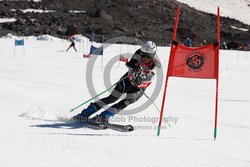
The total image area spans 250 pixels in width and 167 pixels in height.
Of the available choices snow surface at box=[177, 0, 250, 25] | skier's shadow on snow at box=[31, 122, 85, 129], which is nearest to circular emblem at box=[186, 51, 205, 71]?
skier's shadow on snow at box=[31, 122, 85, 129]

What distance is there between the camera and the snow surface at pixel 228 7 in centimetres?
7256

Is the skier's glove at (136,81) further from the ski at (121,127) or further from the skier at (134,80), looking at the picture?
the ski at (121,127)

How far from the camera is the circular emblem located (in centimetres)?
738

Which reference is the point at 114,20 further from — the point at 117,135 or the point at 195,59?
the point at 117,135

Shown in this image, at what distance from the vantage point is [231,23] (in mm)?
68375

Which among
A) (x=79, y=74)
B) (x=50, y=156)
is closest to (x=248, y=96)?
(x=79, y=74)

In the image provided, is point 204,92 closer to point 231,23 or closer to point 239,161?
point 239,161

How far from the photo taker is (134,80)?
7.89 meters

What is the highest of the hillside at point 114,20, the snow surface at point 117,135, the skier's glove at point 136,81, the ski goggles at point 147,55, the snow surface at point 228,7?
the snow surface at point 228,7

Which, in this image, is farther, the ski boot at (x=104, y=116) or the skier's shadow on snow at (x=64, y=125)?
the ski boot at (x=104, y=116)

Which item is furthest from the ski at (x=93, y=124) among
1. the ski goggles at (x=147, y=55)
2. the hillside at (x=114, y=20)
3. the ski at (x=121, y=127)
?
the hillside at (x=114, y=20)

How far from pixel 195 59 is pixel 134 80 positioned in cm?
117

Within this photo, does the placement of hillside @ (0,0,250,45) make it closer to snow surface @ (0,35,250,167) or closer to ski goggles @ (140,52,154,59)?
snow surface @ (0,35,250,167)

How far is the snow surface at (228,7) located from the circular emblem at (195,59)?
6623 centimetres
